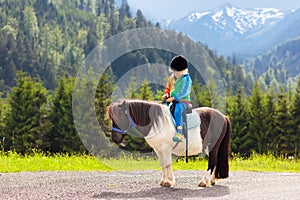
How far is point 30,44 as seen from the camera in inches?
7151

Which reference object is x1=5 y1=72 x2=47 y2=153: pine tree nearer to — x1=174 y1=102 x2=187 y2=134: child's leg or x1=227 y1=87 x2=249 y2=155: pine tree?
x1=227 y1=87 x2=249 y2=155: pine tree

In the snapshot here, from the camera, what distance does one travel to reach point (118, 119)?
924cm

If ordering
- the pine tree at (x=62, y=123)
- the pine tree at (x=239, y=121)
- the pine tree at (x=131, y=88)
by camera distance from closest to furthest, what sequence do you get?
1. the pine tree at (x=131, y=88)
2. the pine tree at (x=62, y=123)
3. the pine tree at (x=239, y=121)

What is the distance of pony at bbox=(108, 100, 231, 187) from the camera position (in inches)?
366

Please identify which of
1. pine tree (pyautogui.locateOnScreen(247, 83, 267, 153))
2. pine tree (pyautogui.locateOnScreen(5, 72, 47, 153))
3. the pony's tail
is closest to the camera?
the pony's tail

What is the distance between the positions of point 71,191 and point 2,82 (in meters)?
153

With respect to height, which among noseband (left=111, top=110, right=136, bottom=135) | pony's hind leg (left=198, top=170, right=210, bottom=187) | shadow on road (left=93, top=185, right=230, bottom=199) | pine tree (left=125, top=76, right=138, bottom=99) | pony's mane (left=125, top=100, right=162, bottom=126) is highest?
pine tree (left=125, top=76, right=138, bottom=99)

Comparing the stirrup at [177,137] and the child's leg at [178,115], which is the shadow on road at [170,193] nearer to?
the stirrup at [177,137]

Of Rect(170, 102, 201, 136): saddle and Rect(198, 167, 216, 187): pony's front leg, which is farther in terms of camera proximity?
Rect(198, 167, 216, 187): pony's front leg

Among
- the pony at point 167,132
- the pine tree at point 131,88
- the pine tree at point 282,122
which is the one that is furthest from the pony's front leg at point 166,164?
the pine tree at point 282,122

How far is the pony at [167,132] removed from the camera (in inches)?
366

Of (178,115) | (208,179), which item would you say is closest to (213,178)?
(208,179)

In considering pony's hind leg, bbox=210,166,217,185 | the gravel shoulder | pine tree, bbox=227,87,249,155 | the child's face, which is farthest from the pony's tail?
pine tree, bbox=227,87,249,155

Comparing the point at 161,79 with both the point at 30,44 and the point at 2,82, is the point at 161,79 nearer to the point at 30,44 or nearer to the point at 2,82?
the point at 2,82
